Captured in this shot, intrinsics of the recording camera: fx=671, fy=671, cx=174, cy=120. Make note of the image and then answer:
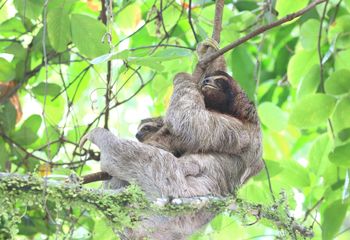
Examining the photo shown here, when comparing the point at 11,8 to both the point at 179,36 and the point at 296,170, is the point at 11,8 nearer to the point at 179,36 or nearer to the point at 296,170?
the point at 179,36

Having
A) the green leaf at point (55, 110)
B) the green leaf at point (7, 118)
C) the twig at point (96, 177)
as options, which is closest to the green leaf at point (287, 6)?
the green leaf at point (55, 110)

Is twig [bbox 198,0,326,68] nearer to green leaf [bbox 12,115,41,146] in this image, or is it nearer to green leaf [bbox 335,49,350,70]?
green leaf [bbox 335,49,350,70]

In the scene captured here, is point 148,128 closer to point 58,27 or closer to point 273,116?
point 58,27

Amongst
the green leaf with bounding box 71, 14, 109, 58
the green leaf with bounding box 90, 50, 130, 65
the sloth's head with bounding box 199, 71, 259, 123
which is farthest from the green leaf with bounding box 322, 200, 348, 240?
the green leaf with bounding box 90, 50, 130, 65

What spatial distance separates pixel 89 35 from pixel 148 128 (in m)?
0.79

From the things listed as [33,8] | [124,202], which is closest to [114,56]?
[124,202]

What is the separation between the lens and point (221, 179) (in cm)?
448

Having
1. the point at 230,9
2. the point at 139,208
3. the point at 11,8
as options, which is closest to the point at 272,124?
the point at 230,9

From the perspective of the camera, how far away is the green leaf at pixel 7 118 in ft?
18.2

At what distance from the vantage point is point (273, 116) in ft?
20.9

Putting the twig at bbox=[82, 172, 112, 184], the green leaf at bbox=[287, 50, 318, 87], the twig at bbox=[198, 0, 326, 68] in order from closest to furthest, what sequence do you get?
1. the twig at bbox=[82, 172, 112, 184]
2. the twig at bbox=[198, 0, 326, 68]
3. the green leaf at bbox=[287, 50, 318, 87]

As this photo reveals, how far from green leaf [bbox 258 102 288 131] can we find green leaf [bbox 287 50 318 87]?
40cm

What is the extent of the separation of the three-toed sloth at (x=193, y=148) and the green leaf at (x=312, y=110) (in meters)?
0.44

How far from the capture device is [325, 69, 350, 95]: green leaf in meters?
5.07
